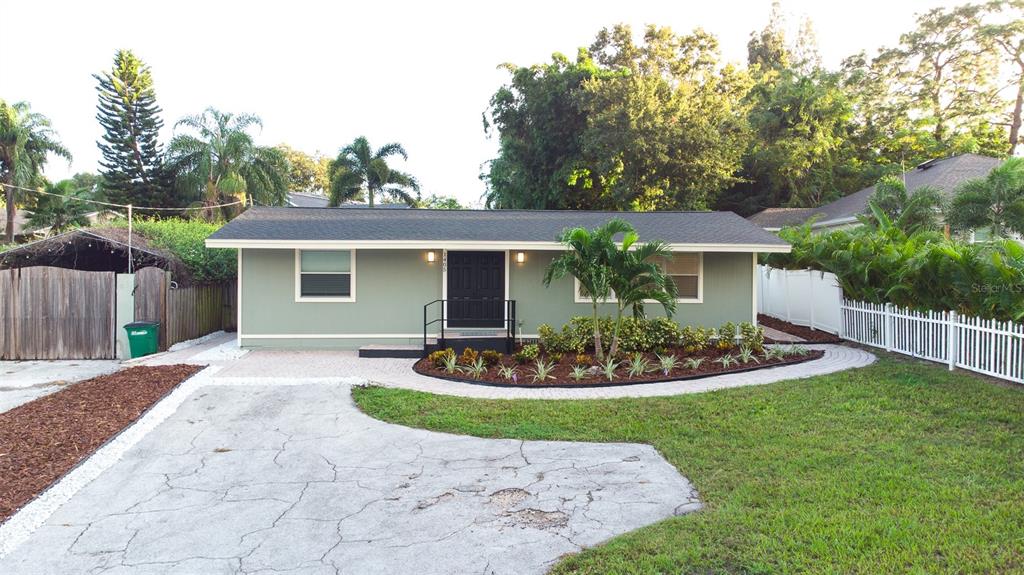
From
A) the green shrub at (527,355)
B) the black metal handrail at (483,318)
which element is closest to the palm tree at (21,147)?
the black metal handrail at (483,318)

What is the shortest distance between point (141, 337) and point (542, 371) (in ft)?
25.6

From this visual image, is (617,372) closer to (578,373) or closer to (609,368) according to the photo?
(609,368)

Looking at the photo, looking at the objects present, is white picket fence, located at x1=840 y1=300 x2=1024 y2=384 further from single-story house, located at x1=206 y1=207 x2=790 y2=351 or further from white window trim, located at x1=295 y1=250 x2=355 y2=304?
white window trim, located at x1=295 y1=250 x2=355 y2=304

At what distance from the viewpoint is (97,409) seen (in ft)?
Answer: 24.5

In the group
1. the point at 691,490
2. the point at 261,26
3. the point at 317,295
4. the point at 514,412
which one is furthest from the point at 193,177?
the point at 691,490

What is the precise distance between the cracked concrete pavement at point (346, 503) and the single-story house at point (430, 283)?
5242 millimetres

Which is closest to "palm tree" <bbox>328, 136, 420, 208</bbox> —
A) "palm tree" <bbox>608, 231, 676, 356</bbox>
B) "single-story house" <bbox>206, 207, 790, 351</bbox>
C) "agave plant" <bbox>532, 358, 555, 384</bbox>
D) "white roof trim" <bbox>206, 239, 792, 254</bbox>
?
"single-story house" <bbox>206, 207, 790, 351</bbox>

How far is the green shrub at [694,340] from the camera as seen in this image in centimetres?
1088

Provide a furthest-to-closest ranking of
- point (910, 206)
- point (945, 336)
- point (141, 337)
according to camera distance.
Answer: point (910, 206), point (141, 337), point (945, 336)

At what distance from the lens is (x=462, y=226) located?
12.8 metres

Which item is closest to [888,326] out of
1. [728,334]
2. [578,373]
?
[728,334]

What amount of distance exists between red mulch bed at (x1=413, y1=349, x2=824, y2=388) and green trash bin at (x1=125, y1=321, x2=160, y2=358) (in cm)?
529

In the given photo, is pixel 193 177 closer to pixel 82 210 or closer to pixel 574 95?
pixel 82 210

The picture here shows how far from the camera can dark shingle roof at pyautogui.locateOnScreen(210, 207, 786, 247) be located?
11805mm
